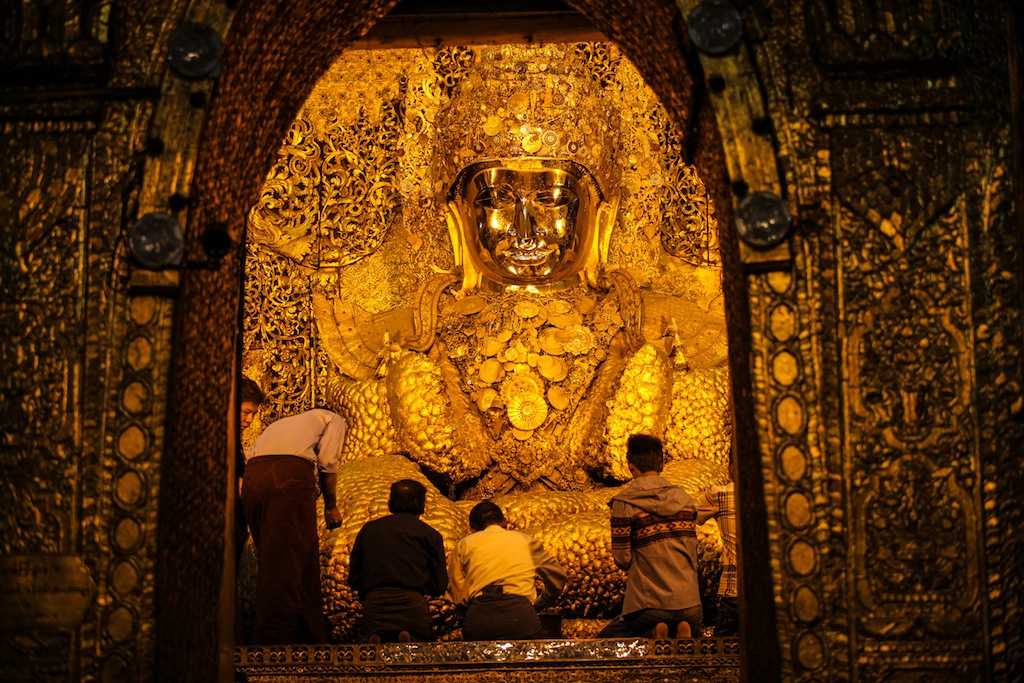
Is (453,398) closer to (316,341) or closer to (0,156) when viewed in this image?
(316,341)

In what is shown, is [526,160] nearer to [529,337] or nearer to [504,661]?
[529,337]

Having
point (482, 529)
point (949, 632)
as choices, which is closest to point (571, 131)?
point (482, 529)

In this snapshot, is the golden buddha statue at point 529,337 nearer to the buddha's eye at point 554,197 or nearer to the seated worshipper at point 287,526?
the buddha's eye at point 554,197

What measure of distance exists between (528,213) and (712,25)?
441 centimetres

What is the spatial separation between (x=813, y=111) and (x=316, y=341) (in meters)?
5.05

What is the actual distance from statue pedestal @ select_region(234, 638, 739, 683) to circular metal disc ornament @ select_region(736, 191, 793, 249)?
230 cm

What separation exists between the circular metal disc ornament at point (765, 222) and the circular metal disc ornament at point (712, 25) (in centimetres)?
39

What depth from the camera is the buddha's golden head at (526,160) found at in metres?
7.71

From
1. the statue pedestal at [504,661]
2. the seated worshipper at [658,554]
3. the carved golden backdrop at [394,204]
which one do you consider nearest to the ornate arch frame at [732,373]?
the statue pedestal at [504,661]

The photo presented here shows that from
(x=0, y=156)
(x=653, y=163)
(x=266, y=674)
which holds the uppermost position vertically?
(x=653, y=163)

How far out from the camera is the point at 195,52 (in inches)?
134

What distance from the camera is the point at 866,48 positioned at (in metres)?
3.40

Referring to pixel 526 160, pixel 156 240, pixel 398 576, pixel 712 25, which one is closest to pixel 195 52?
pixel 156 240

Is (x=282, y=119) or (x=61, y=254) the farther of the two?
(x=282, y=119)
